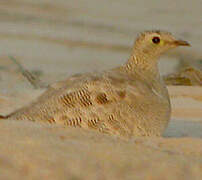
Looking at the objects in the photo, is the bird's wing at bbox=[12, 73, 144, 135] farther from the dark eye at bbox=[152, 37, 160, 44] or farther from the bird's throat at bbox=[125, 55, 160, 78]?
the dark eye at bbox=[152, 37, 160, 44]

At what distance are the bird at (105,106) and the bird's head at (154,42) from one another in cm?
51

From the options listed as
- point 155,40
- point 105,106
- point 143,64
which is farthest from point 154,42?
point 105,106

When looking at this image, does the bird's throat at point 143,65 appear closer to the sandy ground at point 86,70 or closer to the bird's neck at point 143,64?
the bird's neck at point 143,64

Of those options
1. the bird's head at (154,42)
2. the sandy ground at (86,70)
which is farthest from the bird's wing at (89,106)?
the bird's head at (154,42)

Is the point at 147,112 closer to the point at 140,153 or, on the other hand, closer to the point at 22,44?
the point at 140,153

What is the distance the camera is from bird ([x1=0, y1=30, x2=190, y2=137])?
4953 mm

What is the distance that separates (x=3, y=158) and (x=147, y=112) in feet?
8.23

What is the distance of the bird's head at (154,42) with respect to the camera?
230 inches

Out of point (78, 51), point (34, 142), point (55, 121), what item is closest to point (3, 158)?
point (34, 142)

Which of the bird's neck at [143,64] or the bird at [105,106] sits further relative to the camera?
the bird's neck at [143,64]

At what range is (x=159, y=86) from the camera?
5.60 meters

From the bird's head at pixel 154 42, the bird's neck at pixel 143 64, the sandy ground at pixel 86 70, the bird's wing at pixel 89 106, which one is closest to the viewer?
the sandy ground at pixel 86 70

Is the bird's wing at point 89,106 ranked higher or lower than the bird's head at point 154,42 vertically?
lower

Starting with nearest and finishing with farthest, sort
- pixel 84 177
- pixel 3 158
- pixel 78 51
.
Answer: pixel 84 177, pixel 3 158, pixel 78 51
